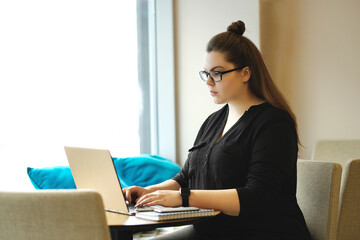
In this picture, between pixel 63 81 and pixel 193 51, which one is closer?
pixel 63 81

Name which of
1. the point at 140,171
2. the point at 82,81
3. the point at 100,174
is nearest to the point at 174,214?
the point at 100,174

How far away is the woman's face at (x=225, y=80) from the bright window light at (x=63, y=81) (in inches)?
65.2

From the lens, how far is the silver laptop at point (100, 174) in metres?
1.57

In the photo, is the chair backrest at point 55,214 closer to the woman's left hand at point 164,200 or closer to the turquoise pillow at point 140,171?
the woman's left hand at point 164,200

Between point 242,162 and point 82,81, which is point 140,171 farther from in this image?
point 242,162

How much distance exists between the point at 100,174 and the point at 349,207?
1.04 meters

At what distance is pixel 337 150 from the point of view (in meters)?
3.01

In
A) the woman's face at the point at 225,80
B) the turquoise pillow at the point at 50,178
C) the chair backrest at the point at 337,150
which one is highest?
the woman's face at the point at 225,80

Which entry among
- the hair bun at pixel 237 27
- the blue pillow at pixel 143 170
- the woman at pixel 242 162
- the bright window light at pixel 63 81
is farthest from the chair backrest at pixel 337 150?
the bright window light at pixel 63 81

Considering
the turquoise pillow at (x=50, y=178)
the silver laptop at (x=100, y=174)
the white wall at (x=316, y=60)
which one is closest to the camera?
the silver laptop at (x=100, y=174)

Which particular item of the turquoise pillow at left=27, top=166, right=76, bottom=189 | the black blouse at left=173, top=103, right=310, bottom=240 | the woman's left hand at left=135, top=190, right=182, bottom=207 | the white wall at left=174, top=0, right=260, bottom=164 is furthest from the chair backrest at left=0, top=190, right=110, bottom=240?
the white wall at left=174, top=0, right=260, bottom=164

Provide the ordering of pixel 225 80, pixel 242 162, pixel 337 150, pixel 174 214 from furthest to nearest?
pixel 337 150
pixel 225 80
pixel 242 162
pixel 174 214

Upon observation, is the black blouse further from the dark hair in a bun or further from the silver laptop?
the silver laptop

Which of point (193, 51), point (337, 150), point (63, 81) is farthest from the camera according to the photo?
point (193, 51)
